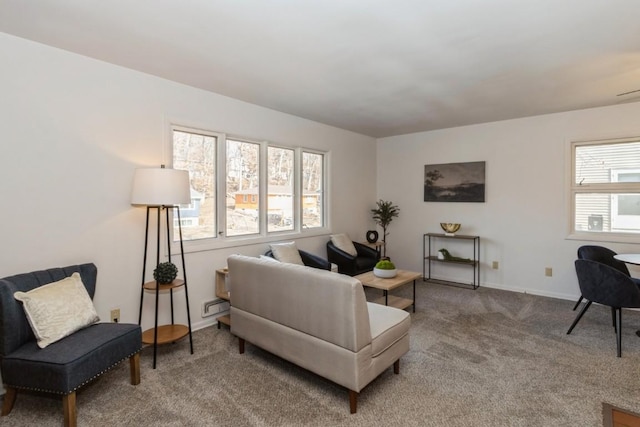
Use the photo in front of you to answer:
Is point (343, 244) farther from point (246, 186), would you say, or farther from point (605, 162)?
point (605, 162)

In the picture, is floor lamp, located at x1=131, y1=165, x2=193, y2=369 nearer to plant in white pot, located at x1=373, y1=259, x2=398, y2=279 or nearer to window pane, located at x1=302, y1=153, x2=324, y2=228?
plant in white pot, located at x1=373, y1=259, x2=398, y2=279

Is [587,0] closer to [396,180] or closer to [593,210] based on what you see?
[593,210]

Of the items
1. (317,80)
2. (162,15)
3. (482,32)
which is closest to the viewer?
(162,15)

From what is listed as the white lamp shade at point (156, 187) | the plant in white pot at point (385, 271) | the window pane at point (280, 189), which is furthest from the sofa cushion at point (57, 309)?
the plant in white pot at point (385, 271)

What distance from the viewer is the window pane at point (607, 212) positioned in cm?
421

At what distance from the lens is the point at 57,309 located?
7.20 ft

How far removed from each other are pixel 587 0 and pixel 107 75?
355 cm

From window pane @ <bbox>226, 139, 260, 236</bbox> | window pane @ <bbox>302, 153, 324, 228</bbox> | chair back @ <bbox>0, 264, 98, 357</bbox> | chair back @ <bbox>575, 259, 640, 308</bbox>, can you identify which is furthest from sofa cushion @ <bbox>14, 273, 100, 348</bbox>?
chair back @ <bbox>575, 259, 640, 308</bbox>

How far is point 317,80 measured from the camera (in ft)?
10.8

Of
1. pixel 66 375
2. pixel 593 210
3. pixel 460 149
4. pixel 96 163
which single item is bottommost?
pixel 66 375

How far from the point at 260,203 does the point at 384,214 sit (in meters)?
2.54

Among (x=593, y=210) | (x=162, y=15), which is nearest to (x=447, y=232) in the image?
(x=593, y=210)

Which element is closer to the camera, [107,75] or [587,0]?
[587,0]

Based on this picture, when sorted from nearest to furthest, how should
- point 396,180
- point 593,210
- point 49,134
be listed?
point 49,134
point 593,210
point 396,180
